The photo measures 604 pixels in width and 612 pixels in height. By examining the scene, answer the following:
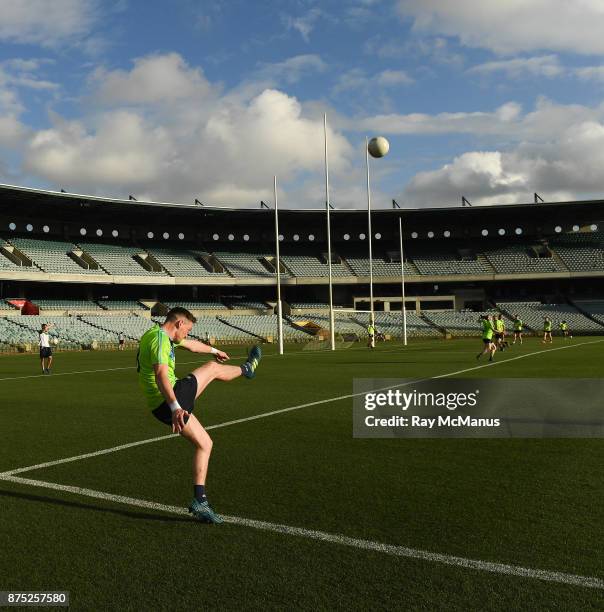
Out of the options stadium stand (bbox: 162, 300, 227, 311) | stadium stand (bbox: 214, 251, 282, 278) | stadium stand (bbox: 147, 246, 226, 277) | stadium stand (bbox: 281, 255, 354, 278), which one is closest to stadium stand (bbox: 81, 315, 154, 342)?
stadium stand (bbox: 162, 300, 227, 311)

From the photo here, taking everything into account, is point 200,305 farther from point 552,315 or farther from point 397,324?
point 552,315

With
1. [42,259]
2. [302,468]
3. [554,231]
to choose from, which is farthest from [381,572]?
[554,231]

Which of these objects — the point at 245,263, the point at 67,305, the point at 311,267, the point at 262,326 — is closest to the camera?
the point at 67,305

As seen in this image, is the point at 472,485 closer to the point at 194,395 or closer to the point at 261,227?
the point at 194,395

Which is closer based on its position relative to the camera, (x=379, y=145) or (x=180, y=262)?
(x=379, y=145)

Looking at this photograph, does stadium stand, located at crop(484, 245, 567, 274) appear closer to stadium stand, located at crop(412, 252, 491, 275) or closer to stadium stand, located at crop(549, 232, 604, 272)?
stadium stand, located at crop(549, 232, 604, 272)

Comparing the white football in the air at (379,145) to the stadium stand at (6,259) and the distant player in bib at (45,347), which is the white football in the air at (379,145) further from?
the stadium stand at (6,259)

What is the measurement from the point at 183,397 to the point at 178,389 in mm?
76

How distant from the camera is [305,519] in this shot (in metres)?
5.02

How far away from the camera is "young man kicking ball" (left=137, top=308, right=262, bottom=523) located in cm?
494

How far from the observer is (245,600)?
3.59 meters

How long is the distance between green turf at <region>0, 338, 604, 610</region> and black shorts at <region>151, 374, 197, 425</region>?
83cm

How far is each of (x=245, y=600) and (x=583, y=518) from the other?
279cm

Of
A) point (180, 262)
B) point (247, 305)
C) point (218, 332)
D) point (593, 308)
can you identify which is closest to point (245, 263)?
point (247, 305)
